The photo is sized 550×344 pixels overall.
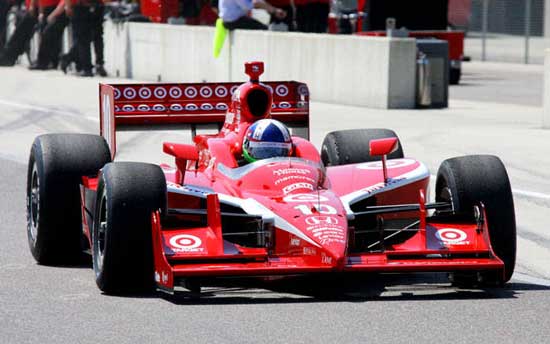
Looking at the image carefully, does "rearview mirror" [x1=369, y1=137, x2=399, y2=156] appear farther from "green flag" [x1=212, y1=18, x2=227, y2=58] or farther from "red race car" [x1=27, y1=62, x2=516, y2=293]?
"green flag" [x1=212, y1=18, x2=227, y2=58]

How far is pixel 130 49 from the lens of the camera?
1126 inches

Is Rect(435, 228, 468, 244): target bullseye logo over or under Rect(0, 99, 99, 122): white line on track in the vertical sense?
over

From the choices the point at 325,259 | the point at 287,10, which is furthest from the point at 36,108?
the point at 325,259

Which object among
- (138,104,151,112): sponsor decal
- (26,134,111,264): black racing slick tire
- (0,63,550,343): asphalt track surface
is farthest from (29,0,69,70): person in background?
(26,134,111,264): black racing slick tire

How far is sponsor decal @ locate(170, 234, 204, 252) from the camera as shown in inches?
335

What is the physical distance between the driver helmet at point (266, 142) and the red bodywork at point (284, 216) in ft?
0.38

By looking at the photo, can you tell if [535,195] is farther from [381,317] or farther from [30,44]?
[30,44]

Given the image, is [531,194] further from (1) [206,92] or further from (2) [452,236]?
(2) [452,236]

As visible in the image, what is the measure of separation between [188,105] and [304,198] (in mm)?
2710

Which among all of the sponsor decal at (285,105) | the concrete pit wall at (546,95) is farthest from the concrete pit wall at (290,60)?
the sponsor decal at (285,105)

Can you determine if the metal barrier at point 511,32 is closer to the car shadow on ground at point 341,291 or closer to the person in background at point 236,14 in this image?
the person in background at point 236,14

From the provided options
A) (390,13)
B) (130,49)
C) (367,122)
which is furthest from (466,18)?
(367,122)

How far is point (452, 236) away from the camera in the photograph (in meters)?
8.88

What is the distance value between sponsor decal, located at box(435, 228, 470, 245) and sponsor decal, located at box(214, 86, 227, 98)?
9.60ft
